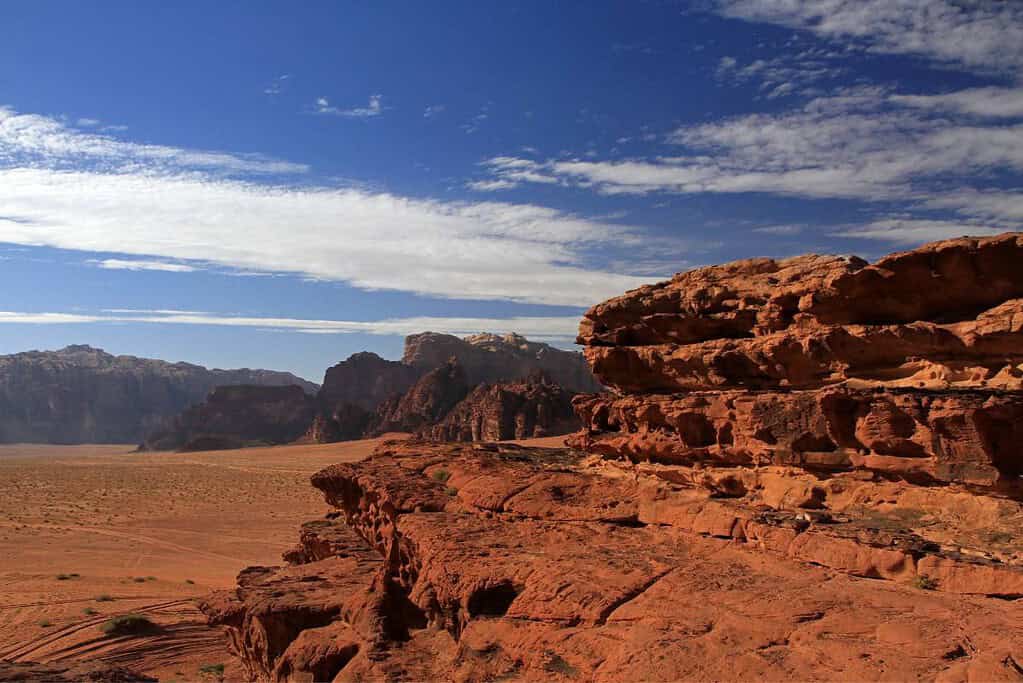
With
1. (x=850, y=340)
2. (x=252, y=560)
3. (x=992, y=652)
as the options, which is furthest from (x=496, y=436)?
(x=992, y=652)

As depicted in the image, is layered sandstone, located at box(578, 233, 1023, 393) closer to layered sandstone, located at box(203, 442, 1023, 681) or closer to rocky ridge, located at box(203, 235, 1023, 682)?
rocky ridge, located at box(203, 235, 1023, 682)

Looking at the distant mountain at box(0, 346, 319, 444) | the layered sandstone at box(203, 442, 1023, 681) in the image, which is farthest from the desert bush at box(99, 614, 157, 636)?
the distant mountain at box(0, 346, 319, 444)

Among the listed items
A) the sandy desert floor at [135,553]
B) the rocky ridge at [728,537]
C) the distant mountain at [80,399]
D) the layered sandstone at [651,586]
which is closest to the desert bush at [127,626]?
the sandy desert floor at [135,553]

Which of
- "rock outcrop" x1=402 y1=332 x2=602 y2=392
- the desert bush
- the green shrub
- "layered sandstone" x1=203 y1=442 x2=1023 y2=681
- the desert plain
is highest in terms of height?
"rock outcrop" x1=402 y1=332 x2=602 y2=392

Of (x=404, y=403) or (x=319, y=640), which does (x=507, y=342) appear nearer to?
(x=404, y=403)

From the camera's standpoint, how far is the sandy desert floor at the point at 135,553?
559 inches

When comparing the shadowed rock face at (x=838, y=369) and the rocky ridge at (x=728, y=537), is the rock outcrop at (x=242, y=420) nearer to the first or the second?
the rocky ridge at (x=728, y=537)

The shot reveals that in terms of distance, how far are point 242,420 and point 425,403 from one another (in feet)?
113

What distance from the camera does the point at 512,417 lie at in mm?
57406

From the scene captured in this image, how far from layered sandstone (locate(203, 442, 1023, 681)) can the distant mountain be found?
A: 12346 centimetres

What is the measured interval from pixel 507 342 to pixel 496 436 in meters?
56.3

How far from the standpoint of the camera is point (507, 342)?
11231 centimetres

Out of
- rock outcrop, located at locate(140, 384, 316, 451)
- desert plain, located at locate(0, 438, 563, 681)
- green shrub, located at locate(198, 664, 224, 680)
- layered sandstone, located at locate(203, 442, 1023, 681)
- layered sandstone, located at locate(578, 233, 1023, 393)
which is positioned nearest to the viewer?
layered sandstone, located at locate(203, 442, 1023, 681)

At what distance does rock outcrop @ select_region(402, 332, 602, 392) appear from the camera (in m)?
100
